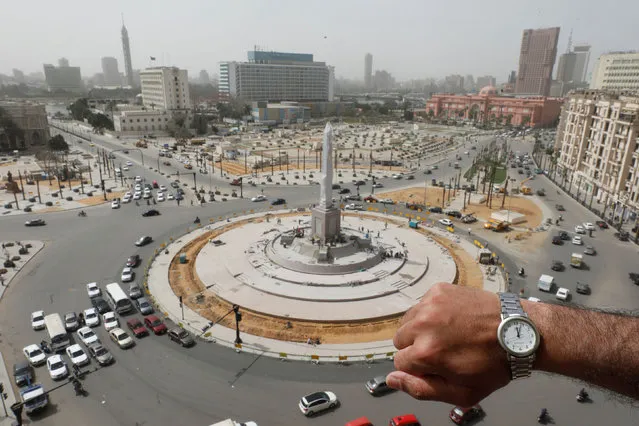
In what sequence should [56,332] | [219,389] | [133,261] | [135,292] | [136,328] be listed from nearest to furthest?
[219,389], [56,332], [136,328], [135,292], [133,261]

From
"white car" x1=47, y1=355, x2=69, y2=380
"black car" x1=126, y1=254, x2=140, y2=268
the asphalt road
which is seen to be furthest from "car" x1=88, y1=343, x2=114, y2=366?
"black car" x1=126, y1=254, x2=140, y2=268

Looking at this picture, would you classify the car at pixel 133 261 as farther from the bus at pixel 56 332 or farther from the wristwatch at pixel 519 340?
the wristwatch at pixel 519 340

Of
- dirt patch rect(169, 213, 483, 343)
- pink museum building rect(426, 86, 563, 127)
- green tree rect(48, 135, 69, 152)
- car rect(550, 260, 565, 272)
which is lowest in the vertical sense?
dirt patch rect(169, 213, 483, 343)

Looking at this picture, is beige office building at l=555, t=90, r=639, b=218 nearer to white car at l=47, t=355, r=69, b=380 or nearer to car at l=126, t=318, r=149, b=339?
car at l=126, t=318, r=149, b=339

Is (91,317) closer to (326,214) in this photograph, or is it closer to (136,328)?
(136,328)

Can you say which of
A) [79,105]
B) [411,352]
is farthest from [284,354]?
[79,105]

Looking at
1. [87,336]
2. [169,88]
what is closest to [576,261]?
[87,336]
